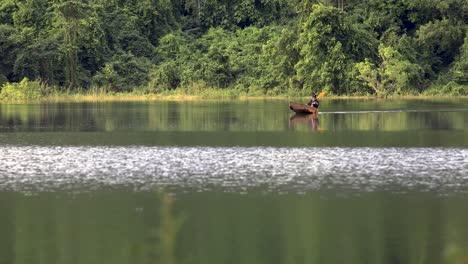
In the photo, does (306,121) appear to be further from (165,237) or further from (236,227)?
(165,237)

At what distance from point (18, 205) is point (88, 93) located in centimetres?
5252

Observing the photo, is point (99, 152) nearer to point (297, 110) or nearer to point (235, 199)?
point (235, 199)

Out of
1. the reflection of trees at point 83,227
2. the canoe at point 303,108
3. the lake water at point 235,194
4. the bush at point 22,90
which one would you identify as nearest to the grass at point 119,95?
the bush at point 22,90

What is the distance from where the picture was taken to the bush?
68125 millimetres

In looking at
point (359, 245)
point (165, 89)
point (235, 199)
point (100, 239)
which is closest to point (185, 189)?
point (235, 199)

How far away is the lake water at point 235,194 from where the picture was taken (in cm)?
1455

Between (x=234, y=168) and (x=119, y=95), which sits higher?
(x=119, y=95)

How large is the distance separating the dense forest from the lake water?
2804 centimetres

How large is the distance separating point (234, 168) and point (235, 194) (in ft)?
15.8

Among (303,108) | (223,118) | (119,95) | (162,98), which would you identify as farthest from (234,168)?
(119,95)

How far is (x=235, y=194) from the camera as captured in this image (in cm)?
2045

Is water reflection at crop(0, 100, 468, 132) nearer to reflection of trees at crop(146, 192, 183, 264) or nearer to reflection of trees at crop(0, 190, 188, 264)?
reflection of trees at crop(0, 190, 188, 264)

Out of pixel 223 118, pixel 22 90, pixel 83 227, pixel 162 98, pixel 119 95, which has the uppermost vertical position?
Answer: pixel 22 90

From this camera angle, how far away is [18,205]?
19.2 meters
